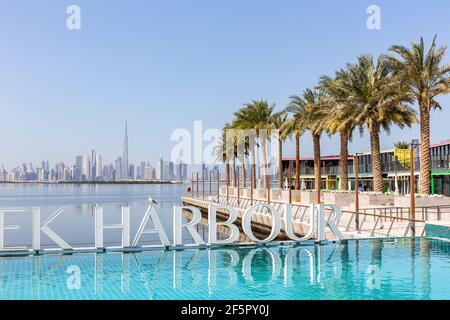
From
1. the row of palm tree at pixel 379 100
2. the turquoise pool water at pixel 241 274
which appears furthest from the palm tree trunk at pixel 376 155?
the turquoise pool water at pixel 241 274

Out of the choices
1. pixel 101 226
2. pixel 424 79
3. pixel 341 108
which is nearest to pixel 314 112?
pixel 341 108

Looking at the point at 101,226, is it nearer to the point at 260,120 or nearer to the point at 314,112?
the point at 314,112

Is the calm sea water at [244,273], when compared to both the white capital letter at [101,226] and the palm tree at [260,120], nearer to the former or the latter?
the white capital letter at [101,226]

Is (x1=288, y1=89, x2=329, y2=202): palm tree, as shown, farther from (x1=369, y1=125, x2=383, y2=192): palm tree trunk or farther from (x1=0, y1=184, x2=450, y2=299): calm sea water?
(x1=0, y1=184, x2=450, y2=299): calm sea water

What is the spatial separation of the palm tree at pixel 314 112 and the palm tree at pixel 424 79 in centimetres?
956

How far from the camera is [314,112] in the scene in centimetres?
4644

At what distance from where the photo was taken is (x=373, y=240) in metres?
22.3

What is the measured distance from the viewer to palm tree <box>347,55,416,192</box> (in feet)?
121

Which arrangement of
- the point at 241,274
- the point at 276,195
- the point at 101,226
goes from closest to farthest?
1. the point at 241,274
2. the point at 101,226
3. the point at 276,195

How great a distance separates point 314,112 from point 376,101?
8.97 meters

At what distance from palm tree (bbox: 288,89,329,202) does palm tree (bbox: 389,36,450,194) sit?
9561 millimetres
